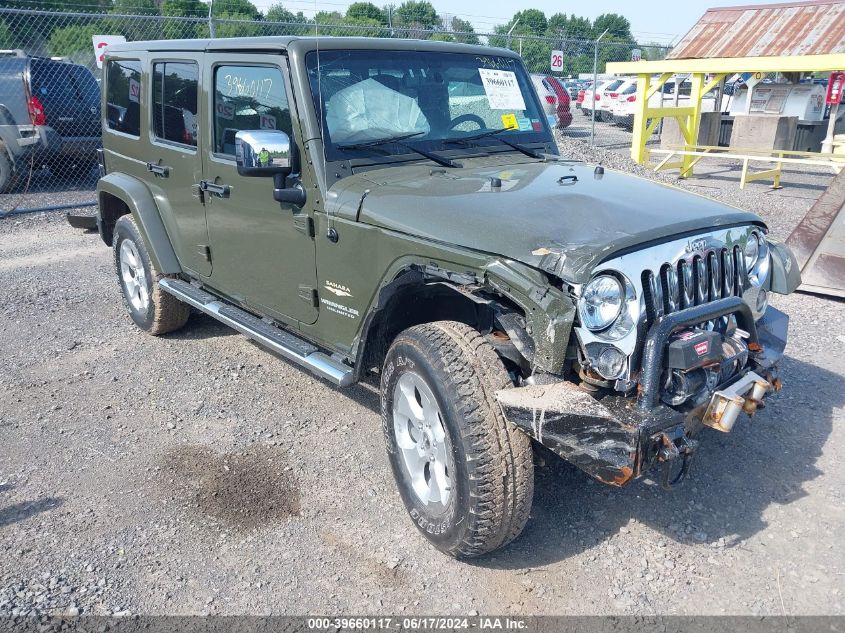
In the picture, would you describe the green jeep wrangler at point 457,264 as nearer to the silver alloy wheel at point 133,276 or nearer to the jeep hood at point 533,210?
the jeep hood at point 533,210

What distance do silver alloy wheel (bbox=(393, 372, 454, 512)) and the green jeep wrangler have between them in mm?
13

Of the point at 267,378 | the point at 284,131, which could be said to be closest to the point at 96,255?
the point at 267,378

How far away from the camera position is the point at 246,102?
404 cm

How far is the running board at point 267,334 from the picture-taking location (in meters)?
3.60

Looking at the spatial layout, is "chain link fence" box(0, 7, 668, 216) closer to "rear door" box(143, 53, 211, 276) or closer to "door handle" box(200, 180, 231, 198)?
"rear door" box(143, 53, 211, 276)

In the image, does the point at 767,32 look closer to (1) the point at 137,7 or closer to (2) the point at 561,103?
(2) the point at 561,103

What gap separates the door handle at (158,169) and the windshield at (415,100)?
65.9 inches

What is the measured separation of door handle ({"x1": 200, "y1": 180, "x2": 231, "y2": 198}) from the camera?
418 centimetres

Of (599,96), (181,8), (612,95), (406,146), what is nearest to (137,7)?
(181,8)

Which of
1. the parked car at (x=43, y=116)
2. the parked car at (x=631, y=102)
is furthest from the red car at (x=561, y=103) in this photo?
the parked car at (x=43, y=116)

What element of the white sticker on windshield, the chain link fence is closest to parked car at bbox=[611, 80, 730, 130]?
the chain link fence

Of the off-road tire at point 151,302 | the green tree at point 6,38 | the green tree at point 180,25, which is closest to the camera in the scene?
the off-road tire at point 151,302

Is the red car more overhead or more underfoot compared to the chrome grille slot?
more underfoot

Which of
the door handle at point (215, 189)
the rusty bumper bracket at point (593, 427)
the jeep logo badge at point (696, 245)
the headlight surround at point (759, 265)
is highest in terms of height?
the jeep logo badge at point (696, 245)
